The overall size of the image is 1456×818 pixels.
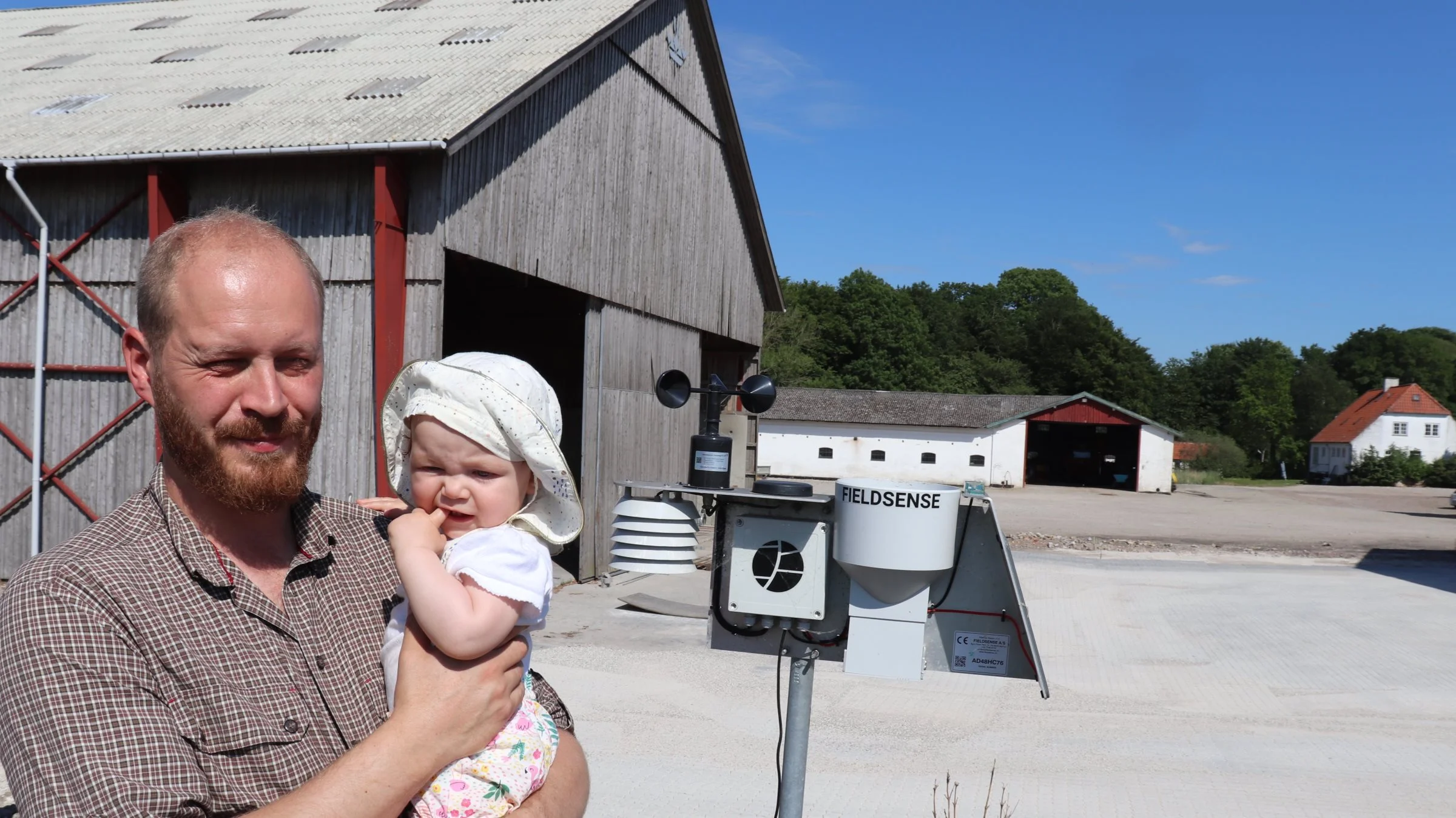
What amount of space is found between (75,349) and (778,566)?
959cm

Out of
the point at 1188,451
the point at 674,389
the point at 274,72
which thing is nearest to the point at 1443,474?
the point at 1188,451

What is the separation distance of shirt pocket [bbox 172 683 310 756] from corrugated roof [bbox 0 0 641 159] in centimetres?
800

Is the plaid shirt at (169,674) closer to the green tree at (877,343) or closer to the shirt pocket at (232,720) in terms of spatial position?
the shirt pocket at (232,720)

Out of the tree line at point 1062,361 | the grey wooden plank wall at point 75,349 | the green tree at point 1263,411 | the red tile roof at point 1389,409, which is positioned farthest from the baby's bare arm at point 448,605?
the green tree at point 1263,411

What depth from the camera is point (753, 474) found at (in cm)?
2117

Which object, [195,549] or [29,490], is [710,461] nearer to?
[195,549]

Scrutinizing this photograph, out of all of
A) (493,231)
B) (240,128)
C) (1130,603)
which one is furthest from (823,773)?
(1130,603)

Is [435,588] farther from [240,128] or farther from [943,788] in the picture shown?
[240,128]

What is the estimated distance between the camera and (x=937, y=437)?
4244 cm

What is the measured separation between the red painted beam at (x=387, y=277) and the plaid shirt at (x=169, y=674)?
7.55 metres

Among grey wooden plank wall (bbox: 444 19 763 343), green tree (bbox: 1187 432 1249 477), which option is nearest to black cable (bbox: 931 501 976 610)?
grey wooden plank wall (bbox: 444 19 763 343)

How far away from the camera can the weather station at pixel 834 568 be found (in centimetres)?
367

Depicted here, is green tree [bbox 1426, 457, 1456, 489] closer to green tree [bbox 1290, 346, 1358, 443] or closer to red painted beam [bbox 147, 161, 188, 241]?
green tree [bbox 1290, 346, 1358, 443]

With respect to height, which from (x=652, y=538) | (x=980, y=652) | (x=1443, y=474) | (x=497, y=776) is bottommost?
(x=1443, y=474)
